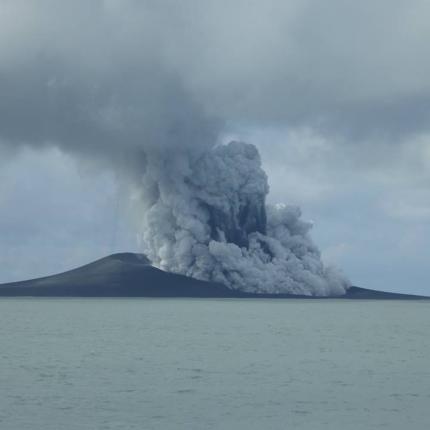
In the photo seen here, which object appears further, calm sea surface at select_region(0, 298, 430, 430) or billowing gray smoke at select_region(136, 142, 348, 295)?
billowing gray smoke at select_region(136, 142, 348, 295)

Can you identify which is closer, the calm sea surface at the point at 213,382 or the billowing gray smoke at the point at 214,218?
the calm sea surface at the point at 213,382

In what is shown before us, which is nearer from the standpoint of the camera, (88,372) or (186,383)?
(186,383)

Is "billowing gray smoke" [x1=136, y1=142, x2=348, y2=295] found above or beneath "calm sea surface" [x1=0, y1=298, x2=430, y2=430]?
above

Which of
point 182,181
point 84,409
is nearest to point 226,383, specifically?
point 84,409

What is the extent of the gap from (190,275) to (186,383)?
14798cm

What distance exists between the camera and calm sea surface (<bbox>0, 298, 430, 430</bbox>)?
4009cm

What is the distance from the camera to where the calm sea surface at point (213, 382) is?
40094 mm

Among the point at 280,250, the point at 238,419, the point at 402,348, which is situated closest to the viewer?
the point at 238,419

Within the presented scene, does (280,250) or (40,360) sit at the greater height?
(280,250)

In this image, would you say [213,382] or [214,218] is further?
[214,218]

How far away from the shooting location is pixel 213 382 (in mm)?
51594

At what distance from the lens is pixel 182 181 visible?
18462cm

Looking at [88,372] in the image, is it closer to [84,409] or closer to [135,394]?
[135,394]

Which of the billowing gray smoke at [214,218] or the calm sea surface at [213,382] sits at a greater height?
the billowing gray smoke at [214,218]
